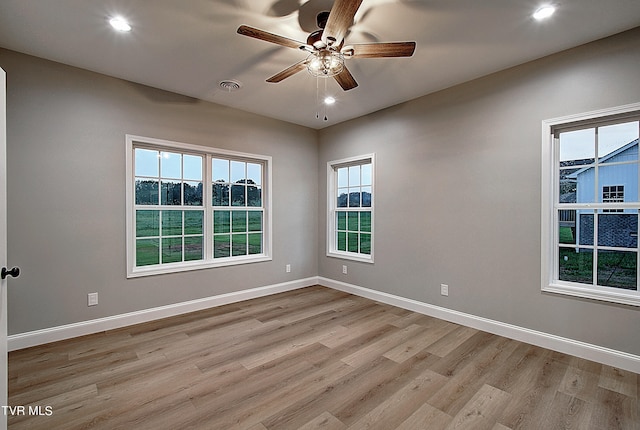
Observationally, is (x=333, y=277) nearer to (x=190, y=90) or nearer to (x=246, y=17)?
(x=190, y=90)

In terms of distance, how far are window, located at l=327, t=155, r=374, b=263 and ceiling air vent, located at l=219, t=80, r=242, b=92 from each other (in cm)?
199

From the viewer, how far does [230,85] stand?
345 centimetres

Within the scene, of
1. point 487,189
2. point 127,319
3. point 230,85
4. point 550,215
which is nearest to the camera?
point 550,215

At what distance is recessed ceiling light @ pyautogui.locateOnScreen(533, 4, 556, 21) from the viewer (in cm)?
215

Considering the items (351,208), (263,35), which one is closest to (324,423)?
(263,35)

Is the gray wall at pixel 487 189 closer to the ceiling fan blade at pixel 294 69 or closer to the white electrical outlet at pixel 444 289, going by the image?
the white electrical outlet at pixel 444 289

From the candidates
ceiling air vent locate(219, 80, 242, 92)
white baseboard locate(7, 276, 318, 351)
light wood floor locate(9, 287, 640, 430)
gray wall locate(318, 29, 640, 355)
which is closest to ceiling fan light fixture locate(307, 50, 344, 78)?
ceiling air vent locate(219, 80, 242, 92)

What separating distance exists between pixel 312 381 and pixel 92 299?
2.53 metres

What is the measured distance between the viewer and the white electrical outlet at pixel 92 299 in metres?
3.12

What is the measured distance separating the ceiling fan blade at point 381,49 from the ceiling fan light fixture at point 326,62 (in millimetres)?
86

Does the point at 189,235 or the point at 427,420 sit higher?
the point at 189,235

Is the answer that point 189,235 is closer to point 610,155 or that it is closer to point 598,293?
point 598,293

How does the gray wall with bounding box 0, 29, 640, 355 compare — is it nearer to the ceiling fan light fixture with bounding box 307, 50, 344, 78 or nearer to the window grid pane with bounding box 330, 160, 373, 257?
the window grid pane with bounding box 330, 160, 373, 257

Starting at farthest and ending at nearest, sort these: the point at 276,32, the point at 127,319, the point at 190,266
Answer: the point at 190,266, the point at 127,319, the point at 276,32
